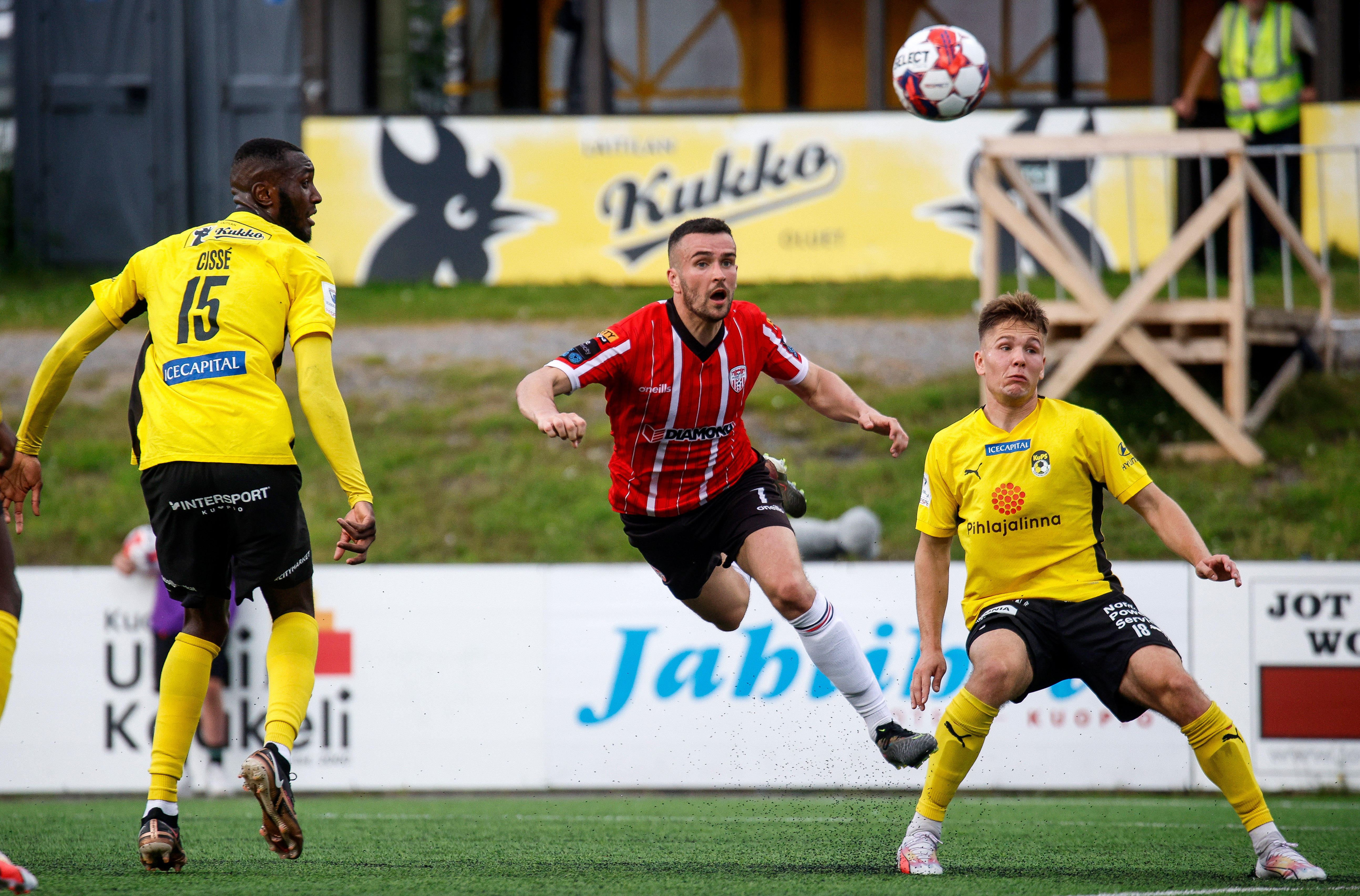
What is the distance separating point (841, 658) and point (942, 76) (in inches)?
117

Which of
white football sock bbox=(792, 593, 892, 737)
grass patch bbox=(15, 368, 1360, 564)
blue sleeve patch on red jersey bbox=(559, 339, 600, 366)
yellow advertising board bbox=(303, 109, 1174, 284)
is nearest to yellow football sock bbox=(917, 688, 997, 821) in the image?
white football sock bbox=(792, 593, 892, 737)

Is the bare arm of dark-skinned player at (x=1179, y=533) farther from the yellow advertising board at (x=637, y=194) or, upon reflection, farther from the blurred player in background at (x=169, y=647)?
the yellow advertising board at (x=637, y=194)

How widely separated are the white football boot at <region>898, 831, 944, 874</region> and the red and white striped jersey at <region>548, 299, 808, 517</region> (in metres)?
1.64

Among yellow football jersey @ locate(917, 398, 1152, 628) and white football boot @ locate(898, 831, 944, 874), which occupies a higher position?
yellow football jersey @ locate(917, 398, 1152, 628)

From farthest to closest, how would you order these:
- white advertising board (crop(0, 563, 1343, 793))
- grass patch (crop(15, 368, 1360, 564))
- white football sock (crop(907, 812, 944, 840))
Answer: grass patch (crop(15, 368, 1360, 564)) → white advertising board (crop(0, 563, 1343, 793)) → white football sock (crop(907, 812, 944, 840))

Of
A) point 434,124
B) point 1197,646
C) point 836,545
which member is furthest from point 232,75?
point 1197,646

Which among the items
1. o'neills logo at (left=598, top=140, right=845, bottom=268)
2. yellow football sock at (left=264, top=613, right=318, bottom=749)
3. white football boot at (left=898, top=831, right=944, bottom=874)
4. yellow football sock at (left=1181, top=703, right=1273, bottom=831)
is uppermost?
o'neills logo at (left=598, top=140, right=845, bottom=268)

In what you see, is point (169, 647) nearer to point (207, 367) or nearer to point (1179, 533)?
point (207, 367)

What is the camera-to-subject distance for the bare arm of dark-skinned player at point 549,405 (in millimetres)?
4648

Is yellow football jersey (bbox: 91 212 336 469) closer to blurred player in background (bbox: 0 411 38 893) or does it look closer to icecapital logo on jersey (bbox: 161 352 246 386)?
icecapital logo on jersey (bbox: 161 352 246 386)

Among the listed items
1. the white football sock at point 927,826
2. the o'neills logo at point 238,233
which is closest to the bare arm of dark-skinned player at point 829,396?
the white football sock at point 927,826

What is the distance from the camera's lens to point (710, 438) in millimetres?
5832

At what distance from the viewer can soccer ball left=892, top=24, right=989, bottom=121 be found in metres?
7.01

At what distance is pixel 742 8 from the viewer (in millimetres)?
16875
